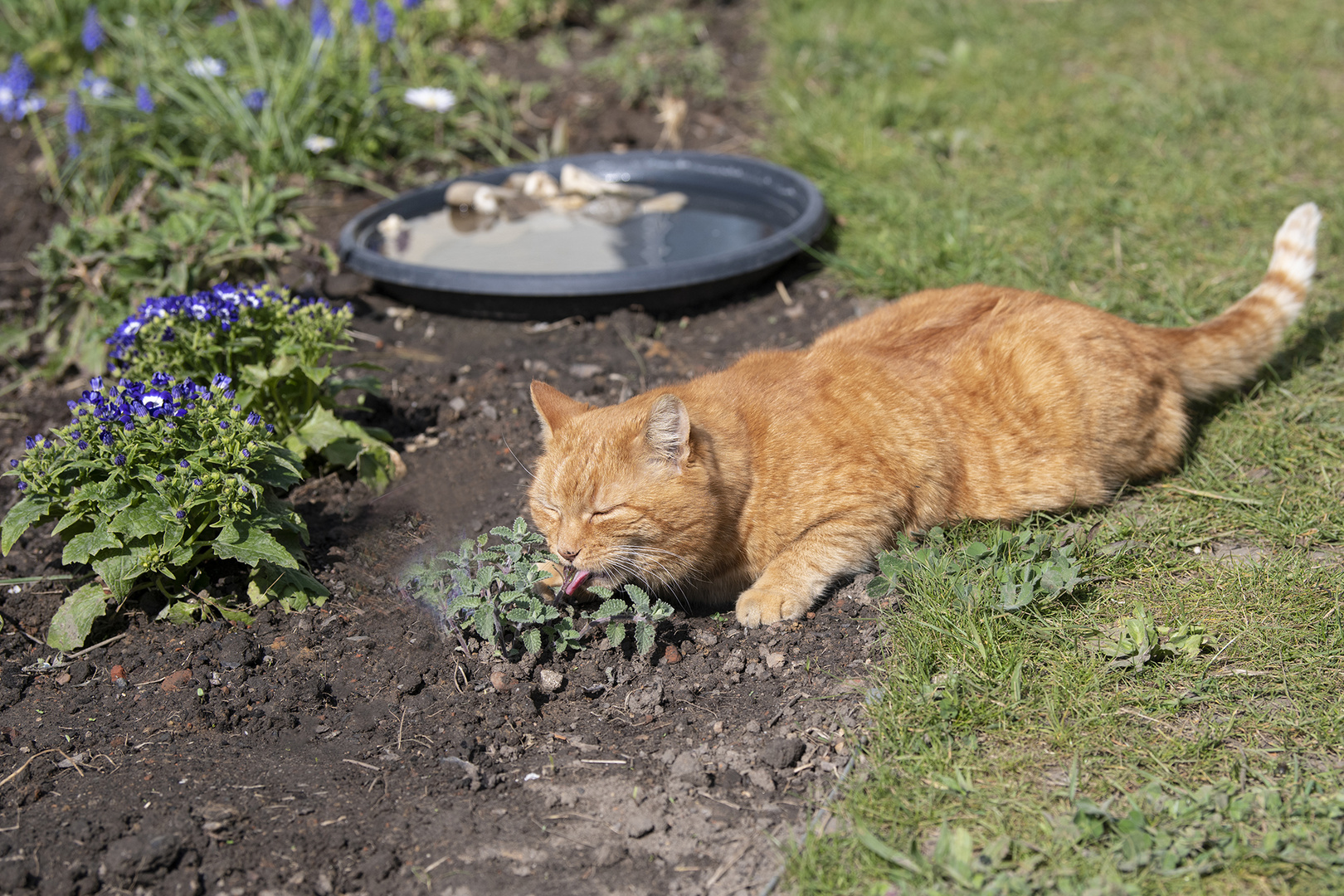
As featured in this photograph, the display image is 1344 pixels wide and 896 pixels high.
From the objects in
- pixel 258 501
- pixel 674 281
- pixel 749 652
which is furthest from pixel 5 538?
pixel 674 281

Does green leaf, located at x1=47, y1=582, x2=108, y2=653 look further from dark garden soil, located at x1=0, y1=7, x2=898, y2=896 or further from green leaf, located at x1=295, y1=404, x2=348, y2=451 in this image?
green leaf, located at x1=295, y1=404, x2=348, y2=451

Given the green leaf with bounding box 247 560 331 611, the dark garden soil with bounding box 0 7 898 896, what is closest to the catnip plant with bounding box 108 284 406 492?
the dark garden soil with bounding box 0 7 898 896

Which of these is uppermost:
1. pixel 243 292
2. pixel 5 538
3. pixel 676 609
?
pixel 243 292

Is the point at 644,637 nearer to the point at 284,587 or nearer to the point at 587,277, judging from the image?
the point at 284,587

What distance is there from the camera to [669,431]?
2.76 meters

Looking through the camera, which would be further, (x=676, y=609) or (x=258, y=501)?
(x=676, y=609)

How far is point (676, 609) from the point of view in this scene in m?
3.25

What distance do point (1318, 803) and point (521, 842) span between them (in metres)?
1.80

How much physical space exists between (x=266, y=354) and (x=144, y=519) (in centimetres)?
90

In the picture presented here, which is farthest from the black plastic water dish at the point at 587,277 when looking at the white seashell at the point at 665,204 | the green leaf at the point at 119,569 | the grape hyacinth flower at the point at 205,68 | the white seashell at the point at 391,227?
the green leaf at the point at 119,569

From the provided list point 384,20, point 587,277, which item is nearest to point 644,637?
point 587,277

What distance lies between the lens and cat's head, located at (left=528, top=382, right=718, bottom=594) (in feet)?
9.25

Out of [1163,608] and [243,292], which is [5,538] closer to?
[243,292]

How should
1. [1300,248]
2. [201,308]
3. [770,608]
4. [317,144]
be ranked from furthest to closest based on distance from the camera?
[317,144], [1300,248], [201,308], [770,608]
